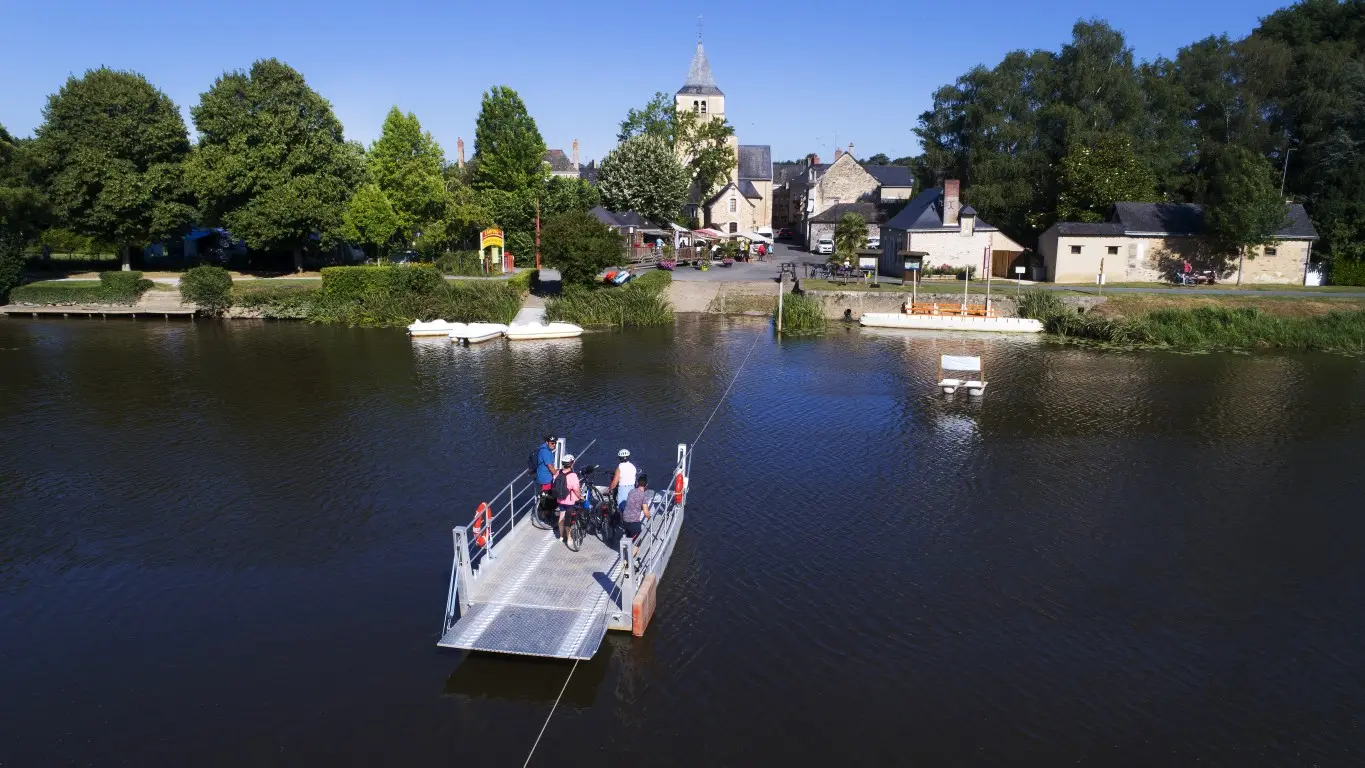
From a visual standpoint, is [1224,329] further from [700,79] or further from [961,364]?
[700,79]

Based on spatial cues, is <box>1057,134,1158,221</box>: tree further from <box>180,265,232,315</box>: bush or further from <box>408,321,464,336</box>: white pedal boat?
<box>180,265,232,315</box>: bush

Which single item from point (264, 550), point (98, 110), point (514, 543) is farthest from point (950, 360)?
point (98, 110)

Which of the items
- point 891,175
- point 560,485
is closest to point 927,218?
point 891,175

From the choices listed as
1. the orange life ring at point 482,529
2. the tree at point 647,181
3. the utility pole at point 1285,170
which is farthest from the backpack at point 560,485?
the utility pole at point 1285,170

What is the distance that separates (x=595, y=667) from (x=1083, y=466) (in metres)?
15.2

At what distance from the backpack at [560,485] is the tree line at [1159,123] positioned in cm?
4982

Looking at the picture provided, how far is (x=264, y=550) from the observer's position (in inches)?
671

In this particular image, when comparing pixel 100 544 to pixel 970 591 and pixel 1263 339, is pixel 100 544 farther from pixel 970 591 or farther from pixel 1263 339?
pixel 1263 339

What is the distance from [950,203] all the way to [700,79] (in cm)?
3882

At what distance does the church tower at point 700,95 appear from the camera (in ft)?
277

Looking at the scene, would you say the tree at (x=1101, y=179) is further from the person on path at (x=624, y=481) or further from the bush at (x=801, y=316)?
the person on path at (x=624, y=481)

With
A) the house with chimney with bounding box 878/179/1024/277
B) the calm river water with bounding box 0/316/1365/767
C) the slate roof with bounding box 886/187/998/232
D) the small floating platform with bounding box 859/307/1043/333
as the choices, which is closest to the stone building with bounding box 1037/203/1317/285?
the house with chimney with bounding box 878/179/1024/277

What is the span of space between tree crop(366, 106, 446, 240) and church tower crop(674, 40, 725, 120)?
33369mm

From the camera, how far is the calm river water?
1168cm
